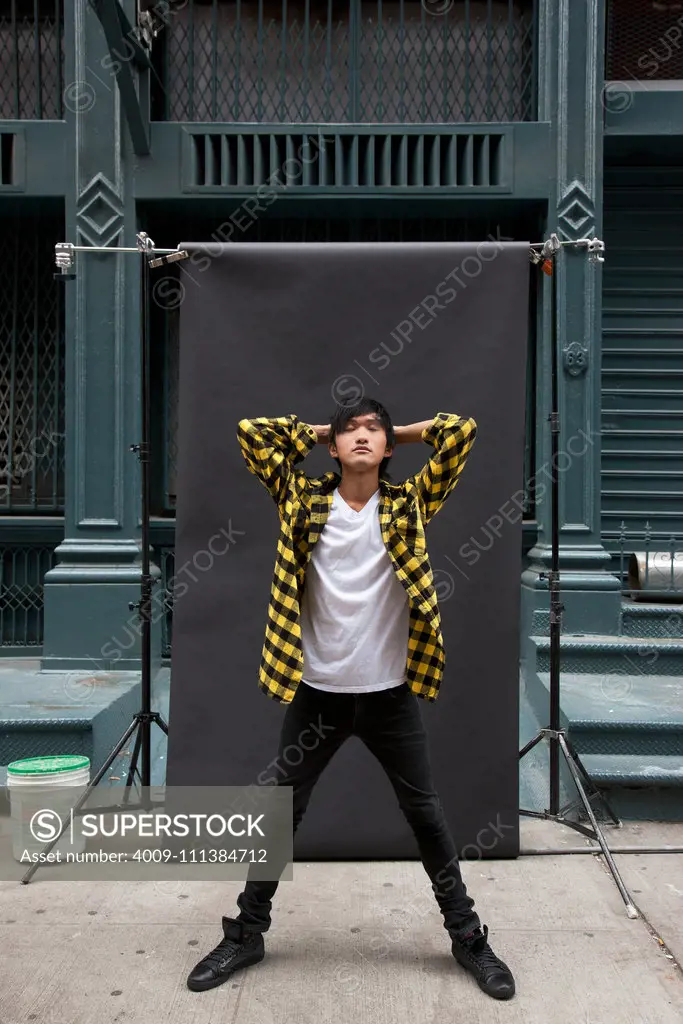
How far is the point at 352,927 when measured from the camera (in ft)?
13.0

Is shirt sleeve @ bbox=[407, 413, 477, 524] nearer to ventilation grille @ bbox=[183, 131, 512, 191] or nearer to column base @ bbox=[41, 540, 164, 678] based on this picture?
column base @ bbox=[41, 540, 164, 678]

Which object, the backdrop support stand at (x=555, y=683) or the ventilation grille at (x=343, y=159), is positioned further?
the ventilation grille at (x=343, y=159)

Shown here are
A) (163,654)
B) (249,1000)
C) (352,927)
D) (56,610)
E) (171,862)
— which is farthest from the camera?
(163,654)

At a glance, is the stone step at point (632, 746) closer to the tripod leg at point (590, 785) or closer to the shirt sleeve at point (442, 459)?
the tripod leg at point (590, 785)

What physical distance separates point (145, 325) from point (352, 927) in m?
3.07

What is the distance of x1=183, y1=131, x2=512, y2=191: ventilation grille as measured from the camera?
6883mm

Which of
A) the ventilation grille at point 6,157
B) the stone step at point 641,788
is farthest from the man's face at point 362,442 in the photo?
the ventilation grille at point 6,157

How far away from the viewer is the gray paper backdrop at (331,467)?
4.67 meters

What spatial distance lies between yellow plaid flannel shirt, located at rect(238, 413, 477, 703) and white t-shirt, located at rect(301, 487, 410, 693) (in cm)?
5

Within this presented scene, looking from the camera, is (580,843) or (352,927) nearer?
(352,927)

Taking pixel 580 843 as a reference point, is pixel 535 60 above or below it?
above

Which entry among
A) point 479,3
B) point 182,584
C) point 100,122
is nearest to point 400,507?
point 182,584

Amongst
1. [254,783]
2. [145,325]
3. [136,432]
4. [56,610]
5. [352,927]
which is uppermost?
[145,325]

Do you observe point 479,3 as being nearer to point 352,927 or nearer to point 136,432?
point 136,432
